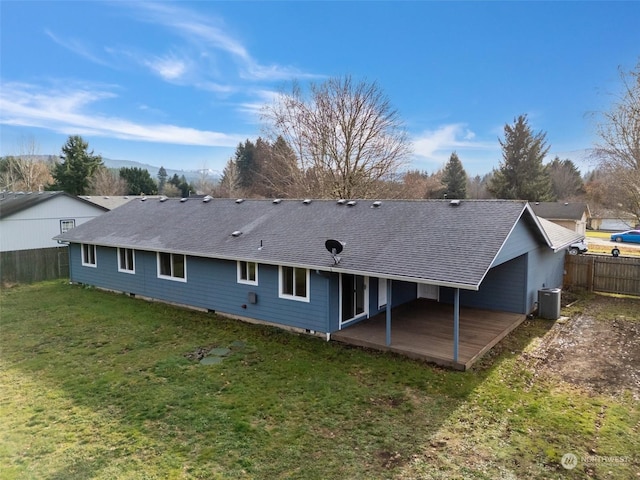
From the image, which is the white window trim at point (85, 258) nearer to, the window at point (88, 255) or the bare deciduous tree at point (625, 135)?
the window at point (88, 255)

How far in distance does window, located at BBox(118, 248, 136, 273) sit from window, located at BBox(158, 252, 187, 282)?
1.56 meters

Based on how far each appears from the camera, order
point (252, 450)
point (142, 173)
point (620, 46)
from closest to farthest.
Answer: point (252, 450) < point (620, 46) < point (142, 173)

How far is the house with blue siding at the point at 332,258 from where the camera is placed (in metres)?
9.44

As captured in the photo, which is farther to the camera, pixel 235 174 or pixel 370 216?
pixel 235 174

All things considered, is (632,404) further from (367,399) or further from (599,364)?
(367,399)

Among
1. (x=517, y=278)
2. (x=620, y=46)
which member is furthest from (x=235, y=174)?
(x=517, y=278)

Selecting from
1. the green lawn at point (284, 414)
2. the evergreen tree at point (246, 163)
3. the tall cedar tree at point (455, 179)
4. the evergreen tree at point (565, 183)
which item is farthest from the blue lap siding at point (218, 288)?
the evergreen tree at point (565, 183)

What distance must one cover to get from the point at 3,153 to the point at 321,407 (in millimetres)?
57291

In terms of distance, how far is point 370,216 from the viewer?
1223cm

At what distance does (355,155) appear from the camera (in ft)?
92.9

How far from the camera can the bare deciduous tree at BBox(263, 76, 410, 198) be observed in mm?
28172

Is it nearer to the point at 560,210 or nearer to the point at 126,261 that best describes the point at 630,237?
the point at 560,210

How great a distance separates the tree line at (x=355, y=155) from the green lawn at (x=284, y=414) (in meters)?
13.3

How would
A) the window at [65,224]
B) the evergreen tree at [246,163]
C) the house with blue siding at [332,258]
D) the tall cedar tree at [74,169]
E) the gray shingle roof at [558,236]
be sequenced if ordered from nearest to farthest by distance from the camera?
the house with blue siding at [332,258] → the gray shingle roof at [558,236] → the window at [65,224] → the tall cedar tree at [74,169] → the evergreen tree at [246,163]
